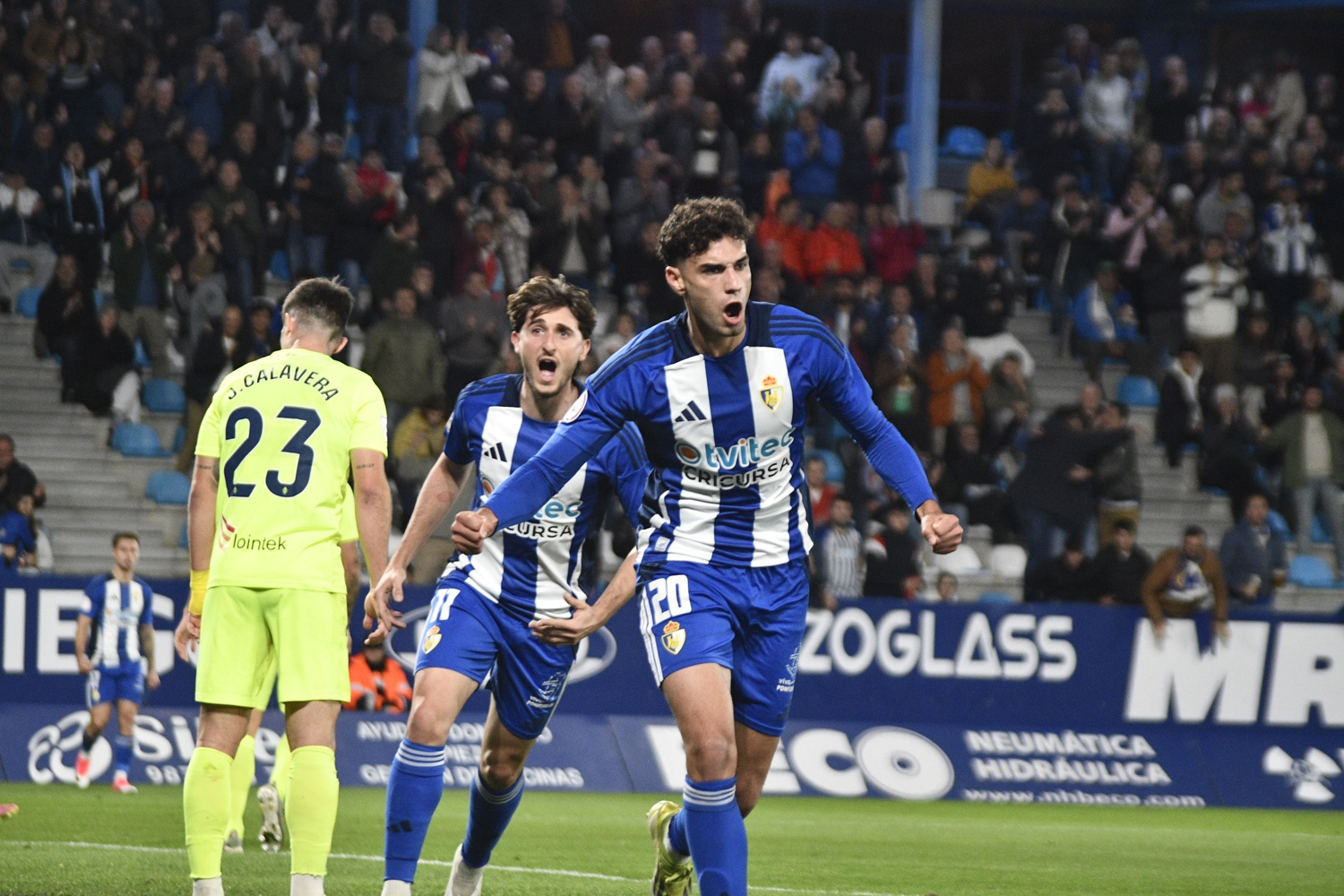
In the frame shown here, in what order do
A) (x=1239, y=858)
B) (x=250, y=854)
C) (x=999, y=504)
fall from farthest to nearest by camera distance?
(x=999, y=504) → (x=1239, y=858) → (x=250, y=854)

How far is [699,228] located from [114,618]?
332 inches

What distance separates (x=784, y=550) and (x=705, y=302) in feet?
3.07

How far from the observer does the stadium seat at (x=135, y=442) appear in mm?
16469

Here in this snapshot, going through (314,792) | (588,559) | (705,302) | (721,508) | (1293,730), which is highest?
(705,302)

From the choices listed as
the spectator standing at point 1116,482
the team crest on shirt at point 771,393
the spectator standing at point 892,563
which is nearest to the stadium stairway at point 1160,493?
the spectator standing at point 1116,482

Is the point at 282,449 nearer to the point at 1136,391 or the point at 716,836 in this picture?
the point at 716,836

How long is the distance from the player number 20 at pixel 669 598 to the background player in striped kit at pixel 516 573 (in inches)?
23.1

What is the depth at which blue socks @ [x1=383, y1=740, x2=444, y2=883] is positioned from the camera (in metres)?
6.03

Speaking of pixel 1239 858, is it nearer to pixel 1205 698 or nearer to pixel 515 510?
pixel 1205 698

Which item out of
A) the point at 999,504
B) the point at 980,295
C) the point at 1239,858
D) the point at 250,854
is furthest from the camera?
the point at 980,295

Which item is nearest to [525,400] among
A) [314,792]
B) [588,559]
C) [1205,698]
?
[588,559]

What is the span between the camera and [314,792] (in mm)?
5914

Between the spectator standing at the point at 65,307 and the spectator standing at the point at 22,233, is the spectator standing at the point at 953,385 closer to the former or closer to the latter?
the spectator standing at the point at 65,307

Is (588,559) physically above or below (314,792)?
above
